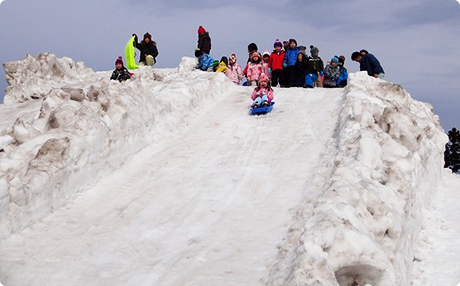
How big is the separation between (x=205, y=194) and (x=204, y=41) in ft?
52.6

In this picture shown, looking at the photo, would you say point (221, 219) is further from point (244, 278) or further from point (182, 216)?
point (244, 278)

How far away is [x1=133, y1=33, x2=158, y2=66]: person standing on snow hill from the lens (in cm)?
2450

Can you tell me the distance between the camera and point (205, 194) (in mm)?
8406

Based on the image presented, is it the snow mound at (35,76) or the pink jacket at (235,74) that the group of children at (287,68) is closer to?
the pink jacket at (235,74)

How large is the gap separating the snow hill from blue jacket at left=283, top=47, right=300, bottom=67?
5718 mm

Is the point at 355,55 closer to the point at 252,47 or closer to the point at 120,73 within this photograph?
the point at 252,47

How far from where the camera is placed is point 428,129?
1326 centimetres

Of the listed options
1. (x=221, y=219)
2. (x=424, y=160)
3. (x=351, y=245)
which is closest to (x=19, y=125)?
(x=221, y=219)

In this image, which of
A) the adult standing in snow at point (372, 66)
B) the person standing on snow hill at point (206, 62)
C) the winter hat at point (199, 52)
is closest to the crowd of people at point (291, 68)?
the adult standing in snow at point (372, 66)

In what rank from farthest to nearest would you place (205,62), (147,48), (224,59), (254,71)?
(147,48), (205,62), (224,59), (254,71)

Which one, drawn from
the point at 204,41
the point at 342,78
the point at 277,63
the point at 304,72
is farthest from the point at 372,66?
the point at 204,41

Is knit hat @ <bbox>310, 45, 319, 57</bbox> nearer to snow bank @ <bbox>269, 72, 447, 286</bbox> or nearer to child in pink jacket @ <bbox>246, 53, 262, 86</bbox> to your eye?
child in pink jacket @ <bbox>246, 53, 262, 86</bbox>

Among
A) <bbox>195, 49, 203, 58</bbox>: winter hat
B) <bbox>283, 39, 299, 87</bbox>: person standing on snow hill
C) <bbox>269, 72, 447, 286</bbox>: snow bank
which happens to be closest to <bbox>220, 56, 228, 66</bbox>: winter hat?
<bbox>195, 49, 203, 58</bbox>: winter hat

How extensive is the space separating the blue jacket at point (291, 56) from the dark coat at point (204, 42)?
5.95 meters
